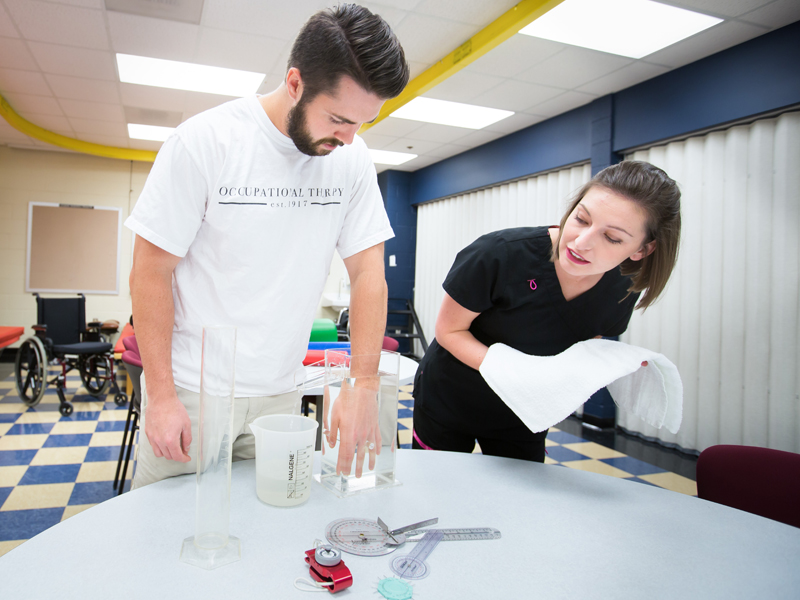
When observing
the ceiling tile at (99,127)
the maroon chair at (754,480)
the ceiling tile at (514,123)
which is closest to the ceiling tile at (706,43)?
the ceiling tile at (514,123)

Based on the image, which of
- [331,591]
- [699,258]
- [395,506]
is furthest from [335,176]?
[699,258]

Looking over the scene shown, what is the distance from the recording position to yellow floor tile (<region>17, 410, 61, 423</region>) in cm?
400

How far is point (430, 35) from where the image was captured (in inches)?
140

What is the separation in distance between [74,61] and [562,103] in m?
4.04

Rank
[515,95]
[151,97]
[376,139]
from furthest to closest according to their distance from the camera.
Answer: [376,139]
[151,97]
[515,95]

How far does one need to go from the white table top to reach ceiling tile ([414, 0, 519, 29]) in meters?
2.95

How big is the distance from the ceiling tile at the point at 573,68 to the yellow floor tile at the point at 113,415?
4170 mm

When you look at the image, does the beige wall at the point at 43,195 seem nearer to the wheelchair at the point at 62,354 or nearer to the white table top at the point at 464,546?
the wheelchair at the point at 62,354

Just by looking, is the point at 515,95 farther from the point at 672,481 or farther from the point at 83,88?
the point at 83,88

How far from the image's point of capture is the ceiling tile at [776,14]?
285 centimetres

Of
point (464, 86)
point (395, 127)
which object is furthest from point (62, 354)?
point (464, 86)

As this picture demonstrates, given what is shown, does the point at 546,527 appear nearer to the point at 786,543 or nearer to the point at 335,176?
the point at 786,543

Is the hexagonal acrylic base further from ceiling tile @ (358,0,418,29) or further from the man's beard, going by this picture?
ceiling tile @ (358,0,418,29)

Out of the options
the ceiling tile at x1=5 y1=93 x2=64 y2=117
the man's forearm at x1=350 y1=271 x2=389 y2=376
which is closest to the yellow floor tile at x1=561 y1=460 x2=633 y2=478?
the man's forearm at x1=350 y1=271 x2=389 y2=376
